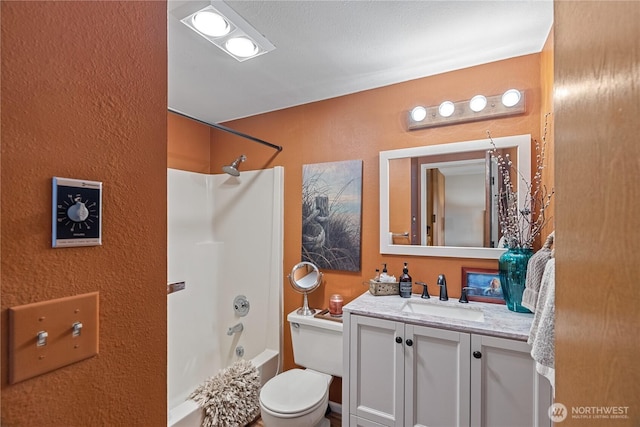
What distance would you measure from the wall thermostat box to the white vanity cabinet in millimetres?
1344

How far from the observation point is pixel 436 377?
1408mm

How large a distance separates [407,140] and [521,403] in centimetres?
154

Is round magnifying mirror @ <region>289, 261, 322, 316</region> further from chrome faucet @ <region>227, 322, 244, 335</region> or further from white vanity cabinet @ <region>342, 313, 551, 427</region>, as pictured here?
chrome faucet @ <region>227, 322, 244, 335</region>

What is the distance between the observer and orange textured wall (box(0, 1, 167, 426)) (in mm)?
470

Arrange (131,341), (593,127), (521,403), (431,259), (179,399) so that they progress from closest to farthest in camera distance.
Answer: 1. (593,127)
2. (131,341)
3. (521,403)
4. (431,259)
5. (179,399)

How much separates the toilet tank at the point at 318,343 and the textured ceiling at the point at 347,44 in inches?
65.9

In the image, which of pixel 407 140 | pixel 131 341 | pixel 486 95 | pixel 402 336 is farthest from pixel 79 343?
pixel 486 95

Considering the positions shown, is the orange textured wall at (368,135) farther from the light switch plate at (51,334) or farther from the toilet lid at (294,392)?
the light switch plate at (51,334)

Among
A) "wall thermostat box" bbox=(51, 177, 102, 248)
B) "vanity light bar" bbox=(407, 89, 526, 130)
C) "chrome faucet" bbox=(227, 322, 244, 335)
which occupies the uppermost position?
"vanity light bar" bbox=(407, 89, 526, 130)

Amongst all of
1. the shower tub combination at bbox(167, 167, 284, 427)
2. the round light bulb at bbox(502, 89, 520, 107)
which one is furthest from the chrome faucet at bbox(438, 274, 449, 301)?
the shower tub combination at bbox(167, 167, 284, 427)

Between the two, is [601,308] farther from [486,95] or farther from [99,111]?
[486,95]

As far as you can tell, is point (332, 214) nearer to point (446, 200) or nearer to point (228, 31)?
point (446, 200)

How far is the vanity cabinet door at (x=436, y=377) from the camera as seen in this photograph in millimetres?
1346

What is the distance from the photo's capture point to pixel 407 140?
6.41ft
